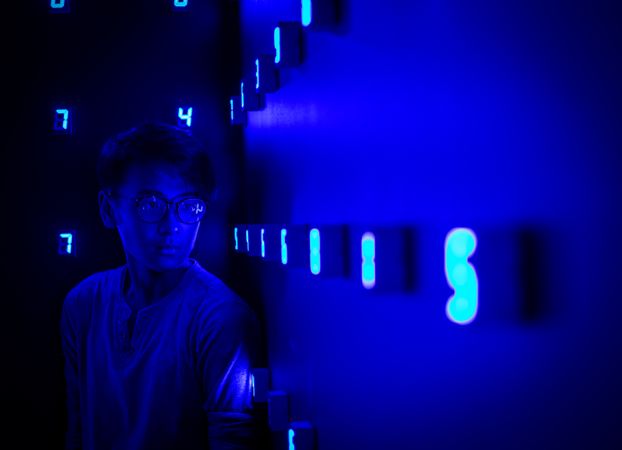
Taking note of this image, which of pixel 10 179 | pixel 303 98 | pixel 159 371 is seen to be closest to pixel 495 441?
pixel 303 98

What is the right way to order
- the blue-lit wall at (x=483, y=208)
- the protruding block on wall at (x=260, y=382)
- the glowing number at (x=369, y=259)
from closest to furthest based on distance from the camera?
the blue-lit wall at (x=483, y=208)
the glowing number at (x=369, y=259)
the protruding block on wall at (x=260, y=382)

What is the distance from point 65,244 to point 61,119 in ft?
2.44

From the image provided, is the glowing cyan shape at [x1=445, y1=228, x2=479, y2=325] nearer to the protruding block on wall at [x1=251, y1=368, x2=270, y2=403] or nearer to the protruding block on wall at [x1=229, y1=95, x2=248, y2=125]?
the protruding block on wall at [x1=251, y1=368, x2=270, y2=403]

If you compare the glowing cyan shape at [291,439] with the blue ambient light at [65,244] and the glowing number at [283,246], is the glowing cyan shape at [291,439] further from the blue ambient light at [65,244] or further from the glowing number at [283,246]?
the blue ambient light at [65,244]

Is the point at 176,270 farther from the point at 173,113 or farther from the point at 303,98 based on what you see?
the point at 303,98

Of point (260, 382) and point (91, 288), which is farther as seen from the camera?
point (91, 288)

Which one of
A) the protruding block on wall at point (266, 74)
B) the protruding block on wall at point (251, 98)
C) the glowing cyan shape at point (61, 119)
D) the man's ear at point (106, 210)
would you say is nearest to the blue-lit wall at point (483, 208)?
the protruding block on wall at point (266, 74)

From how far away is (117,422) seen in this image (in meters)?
3.01

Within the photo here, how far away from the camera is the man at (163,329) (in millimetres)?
2918

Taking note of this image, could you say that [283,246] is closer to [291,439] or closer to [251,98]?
[291,439]

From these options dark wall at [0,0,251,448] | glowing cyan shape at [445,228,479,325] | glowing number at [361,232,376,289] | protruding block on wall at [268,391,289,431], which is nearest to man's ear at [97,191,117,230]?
dark wall at [0,0,251,448]

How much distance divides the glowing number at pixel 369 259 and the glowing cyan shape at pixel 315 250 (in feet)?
0.94


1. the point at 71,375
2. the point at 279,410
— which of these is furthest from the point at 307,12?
the point at 71,375

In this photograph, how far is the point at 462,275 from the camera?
2.69ft
